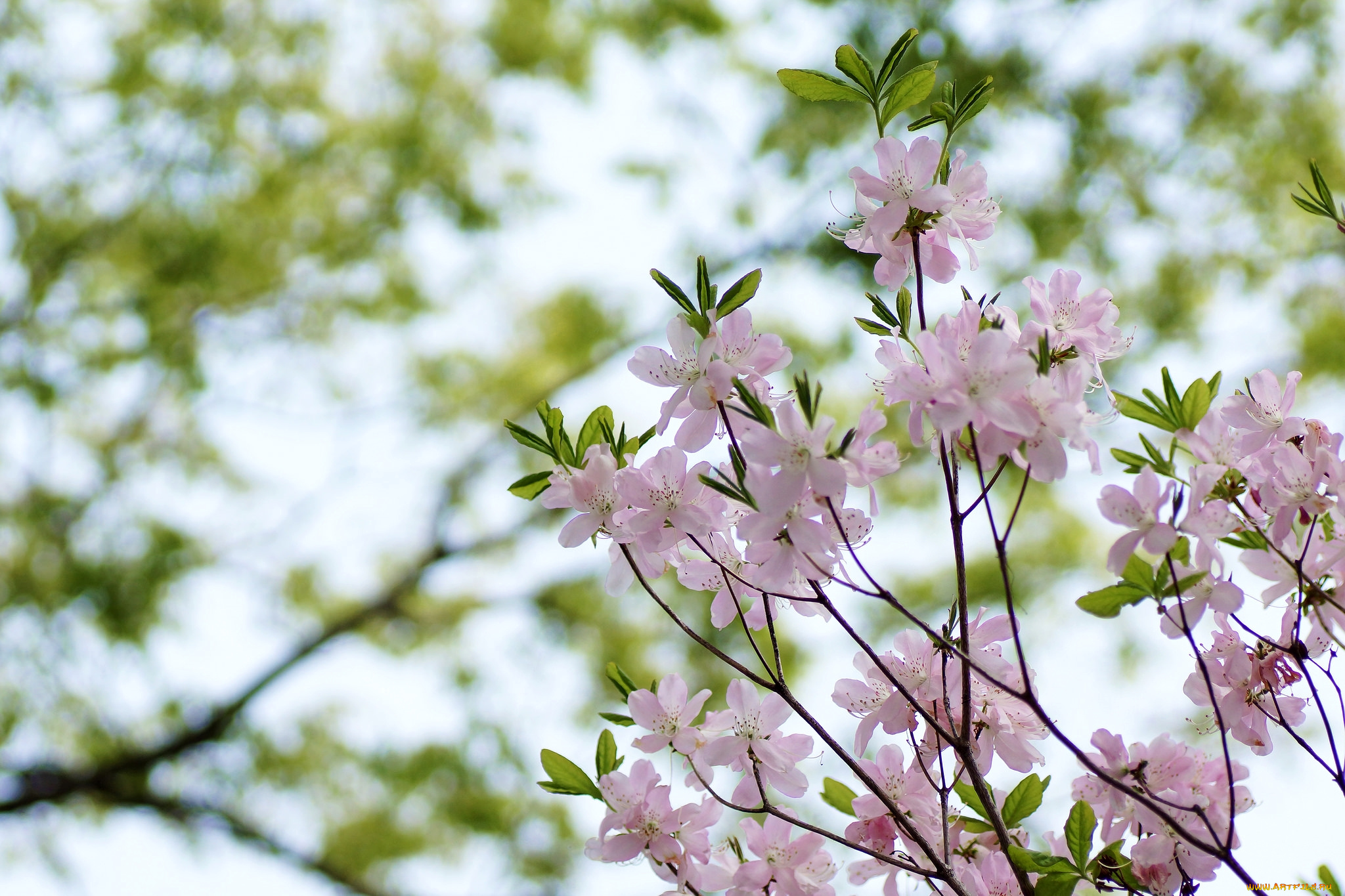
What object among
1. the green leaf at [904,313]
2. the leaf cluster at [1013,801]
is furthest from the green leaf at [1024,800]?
the green leaf at [904,313]

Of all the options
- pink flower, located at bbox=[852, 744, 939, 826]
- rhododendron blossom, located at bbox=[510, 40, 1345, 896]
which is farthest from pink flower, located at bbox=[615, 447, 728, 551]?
pink flower, located at bbox=[852, 744, 939, 826]

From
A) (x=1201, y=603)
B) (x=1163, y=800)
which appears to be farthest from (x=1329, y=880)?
(x=1201, y=603)

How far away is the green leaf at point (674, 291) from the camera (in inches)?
25.7

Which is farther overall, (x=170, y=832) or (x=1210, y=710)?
(x=170, y=832)

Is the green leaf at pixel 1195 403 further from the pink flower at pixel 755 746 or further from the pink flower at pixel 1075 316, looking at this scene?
the pink flower at pixel 755 746

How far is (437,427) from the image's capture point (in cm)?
440

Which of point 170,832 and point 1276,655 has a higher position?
point 170,832

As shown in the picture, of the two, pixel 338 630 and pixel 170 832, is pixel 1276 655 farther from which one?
pixel 170 832

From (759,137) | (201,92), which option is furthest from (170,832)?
(759,137)

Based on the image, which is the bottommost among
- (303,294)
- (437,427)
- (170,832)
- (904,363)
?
(904,363)

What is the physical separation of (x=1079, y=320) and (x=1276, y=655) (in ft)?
0.91

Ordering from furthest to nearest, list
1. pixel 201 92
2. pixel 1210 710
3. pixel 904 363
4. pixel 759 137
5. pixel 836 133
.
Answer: pixel 201 92, pixel 759 137, pixel 836 133, pixel 1210 710, pixel 904 363

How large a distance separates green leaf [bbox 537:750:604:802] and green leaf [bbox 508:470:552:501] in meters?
0.20

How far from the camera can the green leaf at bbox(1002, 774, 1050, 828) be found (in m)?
0.74
